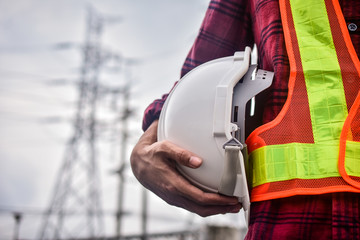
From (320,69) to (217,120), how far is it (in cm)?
28

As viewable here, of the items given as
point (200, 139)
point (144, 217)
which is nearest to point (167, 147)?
point (200, 139)

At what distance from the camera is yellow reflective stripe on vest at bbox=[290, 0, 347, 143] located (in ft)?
2.71

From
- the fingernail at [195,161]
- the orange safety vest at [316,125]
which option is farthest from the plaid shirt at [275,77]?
the fingernail at [195,161]

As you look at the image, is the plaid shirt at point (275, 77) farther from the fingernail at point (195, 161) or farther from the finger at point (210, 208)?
the fingernail at point (195, 161)

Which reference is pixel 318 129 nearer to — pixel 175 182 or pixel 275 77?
pixel 275 77

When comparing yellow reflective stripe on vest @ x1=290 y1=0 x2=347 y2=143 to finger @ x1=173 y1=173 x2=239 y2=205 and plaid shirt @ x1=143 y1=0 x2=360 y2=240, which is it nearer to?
plaid shirt @ x1=143 y1=0 x2=360 y2=240

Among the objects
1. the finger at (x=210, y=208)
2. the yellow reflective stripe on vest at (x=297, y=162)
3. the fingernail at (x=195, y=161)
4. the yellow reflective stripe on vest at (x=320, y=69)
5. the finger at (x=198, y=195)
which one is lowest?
the finger at (x=210, y=208)

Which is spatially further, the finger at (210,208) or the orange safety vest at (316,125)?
the finger at (210,208)

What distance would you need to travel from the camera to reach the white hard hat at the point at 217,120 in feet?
2.75

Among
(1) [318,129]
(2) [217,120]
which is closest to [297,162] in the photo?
(1) [318,129]

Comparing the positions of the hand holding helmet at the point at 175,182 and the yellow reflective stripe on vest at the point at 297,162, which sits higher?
the yellow reflective stripe on vest at the point at 297,162

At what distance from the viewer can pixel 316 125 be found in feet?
2.74

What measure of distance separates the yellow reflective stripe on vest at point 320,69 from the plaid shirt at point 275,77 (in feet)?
0.19

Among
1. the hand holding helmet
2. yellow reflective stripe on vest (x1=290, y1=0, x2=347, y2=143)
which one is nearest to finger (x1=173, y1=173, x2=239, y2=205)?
the hand holding helmet
